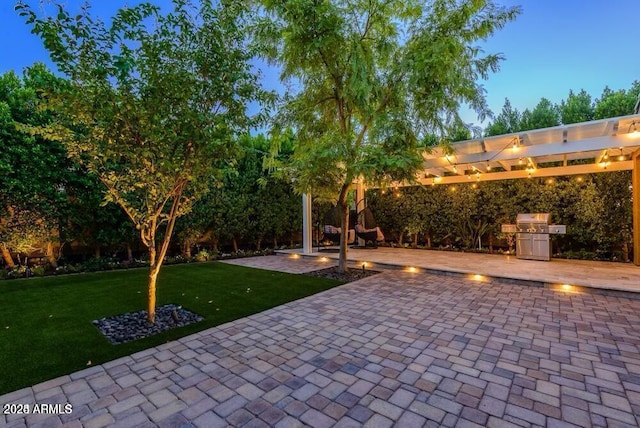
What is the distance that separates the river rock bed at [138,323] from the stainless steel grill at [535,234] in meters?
8.78

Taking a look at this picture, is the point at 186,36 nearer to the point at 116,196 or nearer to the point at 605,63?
the point at 116,196

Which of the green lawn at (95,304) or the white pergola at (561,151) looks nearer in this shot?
the green lawn at (95,304)

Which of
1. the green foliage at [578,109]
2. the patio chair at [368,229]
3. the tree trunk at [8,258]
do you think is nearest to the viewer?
the tree trunk at [8,258]

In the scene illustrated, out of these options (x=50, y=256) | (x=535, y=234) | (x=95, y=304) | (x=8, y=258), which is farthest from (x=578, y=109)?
(x=8, y=258)

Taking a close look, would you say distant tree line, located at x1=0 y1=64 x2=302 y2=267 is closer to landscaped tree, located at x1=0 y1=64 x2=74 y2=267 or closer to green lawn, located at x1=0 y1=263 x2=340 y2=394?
landscaped tree, located at x1=0 y1=64 x2=74 y2=267

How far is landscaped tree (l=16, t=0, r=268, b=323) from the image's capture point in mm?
3160

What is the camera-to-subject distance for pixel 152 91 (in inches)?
133

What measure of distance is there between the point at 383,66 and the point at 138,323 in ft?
21.3

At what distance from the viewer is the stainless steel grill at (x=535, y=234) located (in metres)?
8.30

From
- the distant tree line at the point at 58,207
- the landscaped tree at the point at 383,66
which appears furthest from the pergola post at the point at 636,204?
the distant tree line at the point at 58,207

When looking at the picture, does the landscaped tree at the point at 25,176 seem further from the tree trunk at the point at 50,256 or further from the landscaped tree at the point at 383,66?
the landscaped tree at the point at 383,66

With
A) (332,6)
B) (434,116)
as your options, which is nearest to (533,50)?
(434,116)

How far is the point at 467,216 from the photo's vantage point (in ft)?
34.8

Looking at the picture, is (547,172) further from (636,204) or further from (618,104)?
(618,104)
